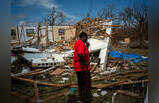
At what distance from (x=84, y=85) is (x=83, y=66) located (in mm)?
466

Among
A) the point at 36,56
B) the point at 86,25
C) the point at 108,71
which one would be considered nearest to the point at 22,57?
the point at 36,56

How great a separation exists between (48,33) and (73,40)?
59 centimetres

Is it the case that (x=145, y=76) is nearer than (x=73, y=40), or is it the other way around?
(x=73, y=40)

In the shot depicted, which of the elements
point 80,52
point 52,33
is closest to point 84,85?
point 80,52

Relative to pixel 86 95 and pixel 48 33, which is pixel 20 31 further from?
pixel 86 95

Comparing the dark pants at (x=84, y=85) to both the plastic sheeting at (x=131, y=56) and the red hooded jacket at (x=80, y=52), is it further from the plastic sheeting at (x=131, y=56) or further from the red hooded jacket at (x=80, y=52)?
the plastic sheeting at (x=131, y=56)

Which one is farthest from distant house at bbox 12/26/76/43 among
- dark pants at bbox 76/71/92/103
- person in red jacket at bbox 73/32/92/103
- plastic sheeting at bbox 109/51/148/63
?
plastic sheeting at bbox 109/51/148/63

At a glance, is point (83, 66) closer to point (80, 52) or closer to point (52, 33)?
point (80, 52)

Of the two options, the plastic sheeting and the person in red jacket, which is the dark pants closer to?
the person in red jacket

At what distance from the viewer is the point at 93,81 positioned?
2.97 metres

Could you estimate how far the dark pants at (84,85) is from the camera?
289 cm

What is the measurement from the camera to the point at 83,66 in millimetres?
2850

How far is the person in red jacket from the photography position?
2.78 meters
